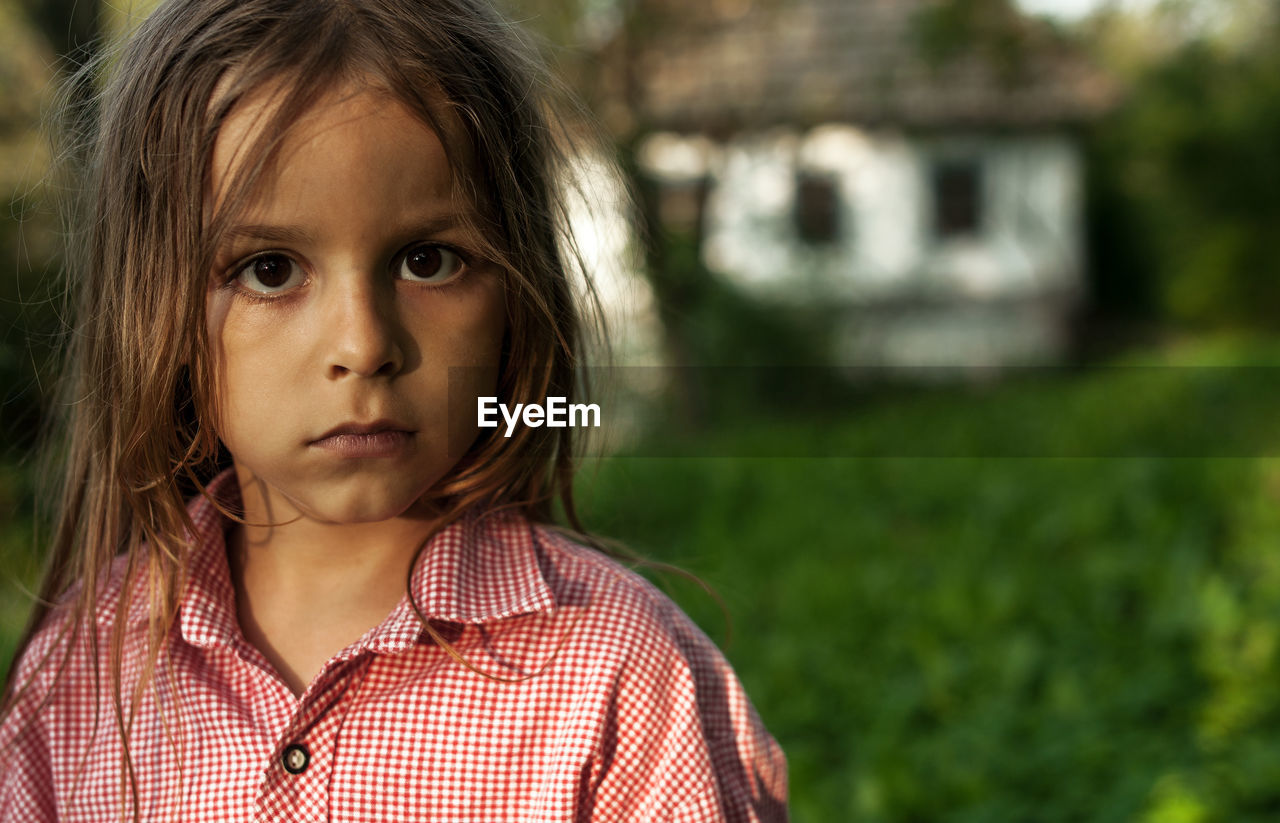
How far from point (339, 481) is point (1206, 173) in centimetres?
1508

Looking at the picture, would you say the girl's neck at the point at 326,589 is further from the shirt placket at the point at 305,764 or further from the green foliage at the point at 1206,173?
the green foliage at the point at 1206,173

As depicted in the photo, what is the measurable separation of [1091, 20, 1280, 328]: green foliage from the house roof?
1.02 m

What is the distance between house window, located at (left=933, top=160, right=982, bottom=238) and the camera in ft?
55.8

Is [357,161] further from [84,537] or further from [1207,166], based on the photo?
[1207,166]

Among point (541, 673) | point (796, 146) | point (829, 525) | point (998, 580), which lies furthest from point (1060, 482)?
point (796, 146)

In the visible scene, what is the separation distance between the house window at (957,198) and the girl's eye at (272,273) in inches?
653

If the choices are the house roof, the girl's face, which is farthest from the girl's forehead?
the house roof

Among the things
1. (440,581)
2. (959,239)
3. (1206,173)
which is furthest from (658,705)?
(959,239)

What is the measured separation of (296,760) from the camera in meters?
1.23

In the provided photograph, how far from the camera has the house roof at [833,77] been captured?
11859 mm

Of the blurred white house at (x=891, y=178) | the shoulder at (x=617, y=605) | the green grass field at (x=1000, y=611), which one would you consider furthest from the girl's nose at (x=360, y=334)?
the blurred white house at (x=891, y=178)

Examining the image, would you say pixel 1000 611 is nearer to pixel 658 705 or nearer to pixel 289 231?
pixel 658 705

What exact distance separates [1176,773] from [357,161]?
2.95 metres

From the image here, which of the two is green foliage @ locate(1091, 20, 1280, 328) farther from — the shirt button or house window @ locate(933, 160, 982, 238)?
the shirt button
